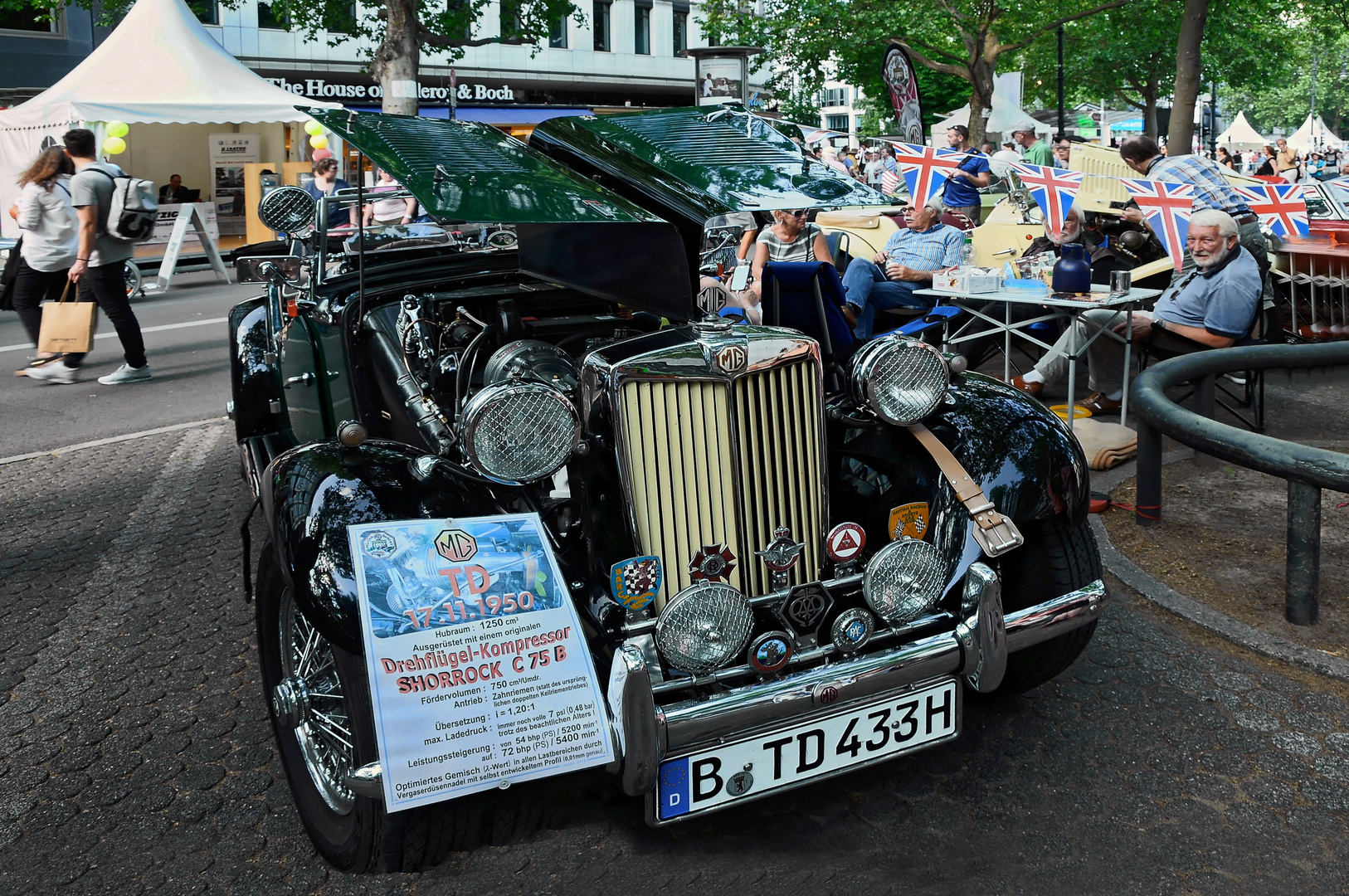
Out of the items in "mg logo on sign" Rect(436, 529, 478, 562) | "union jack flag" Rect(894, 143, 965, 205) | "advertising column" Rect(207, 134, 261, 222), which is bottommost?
"mg logo on sign" Rect(436, 529, 478, 562)

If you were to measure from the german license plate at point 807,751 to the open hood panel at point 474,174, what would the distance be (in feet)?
4.59

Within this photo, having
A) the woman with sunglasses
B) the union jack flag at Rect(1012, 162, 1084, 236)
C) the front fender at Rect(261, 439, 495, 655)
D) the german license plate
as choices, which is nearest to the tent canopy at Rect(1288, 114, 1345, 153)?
the union jack flag at Rect(1012, 162, 1084, 236)

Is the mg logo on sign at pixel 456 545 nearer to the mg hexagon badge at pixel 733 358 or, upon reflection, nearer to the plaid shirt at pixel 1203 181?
the mg hexagon badge at pixel 733 358

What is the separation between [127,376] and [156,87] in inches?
405

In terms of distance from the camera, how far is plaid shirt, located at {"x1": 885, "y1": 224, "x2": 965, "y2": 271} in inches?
337

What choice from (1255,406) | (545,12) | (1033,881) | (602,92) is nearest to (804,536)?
(1033,881)

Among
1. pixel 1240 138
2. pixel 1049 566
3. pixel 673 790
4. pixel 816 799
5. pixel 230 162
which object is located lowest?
pixel 816 799

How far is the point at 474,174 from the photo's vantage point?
3129 mm

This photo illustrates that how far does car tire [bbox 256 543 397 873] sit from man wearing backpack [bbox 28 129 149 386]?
6710 millimetres

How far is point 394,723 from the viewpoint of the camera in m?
2.38

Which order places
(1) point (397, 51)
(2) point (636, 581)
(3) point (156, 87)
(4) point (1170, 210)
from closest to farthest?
1. (2) point (636, 581)
2. (4) point (1170, 210)
3. (3) point (156, 87)
4. (1) point (397, 51)

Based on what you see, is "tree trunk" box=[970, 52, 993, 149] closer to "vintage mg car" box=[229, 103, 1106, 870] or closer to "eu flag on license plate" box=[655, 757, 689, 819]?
"vintage mg car" box=[229, 103, 1106, 870]

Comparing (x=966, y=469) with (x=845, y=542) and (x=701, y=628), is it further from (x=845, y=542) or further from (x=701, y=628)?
(x=701, y=628)

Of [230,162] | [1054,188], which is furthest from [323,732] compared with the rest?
[230,162]
